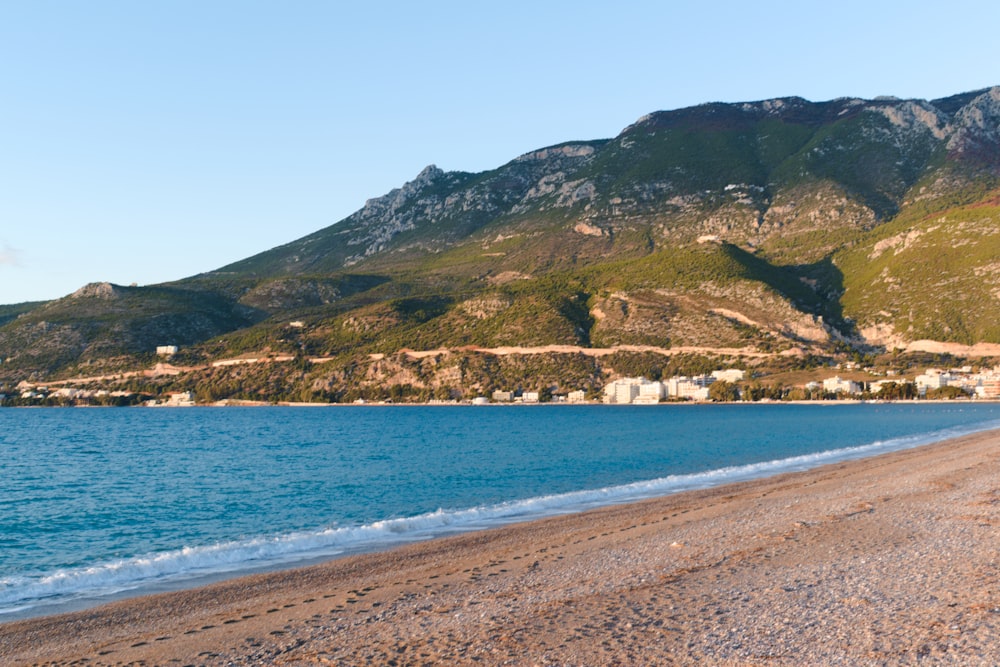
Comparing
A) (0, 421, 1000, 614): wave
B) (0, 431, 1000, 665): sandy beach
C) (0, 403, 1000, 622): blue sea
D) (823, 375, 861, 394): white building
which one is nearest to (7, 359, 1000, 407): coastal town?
(823, 375, 861, 394): white building

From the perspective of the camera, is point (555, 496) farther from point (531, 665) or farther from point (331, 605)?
point (531, 665)

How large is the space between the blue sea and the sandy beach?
120 inches

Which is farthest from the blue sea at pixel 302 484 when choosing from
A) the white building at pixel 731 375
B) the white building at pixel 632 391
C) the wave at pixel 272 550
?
the white building at pixel 731 375

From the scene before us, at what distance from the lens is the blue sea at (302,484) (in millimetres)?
22359

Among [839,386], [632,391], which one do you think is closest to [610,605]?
[632,391]

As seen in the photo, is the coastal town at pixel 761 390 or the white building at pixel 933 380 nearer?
the coastal town at pixel 761 390

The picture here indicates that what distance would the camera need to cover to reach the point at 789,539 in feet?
68.4

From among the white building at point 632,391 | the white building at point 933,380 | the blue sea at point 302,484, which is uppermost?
the blue sea at point 302,484

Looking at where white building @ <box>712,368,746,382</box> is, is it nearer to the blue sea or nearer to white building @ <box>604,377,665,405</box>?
white building @ <box>604,377,665,405</box>

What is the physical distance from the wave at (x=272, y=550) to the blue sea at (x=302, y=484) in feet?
0.24

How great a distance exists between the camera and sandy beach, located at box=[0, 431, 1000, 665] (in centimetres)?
1226

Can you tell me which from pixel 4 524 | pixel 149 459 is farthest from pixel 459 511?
pixel 149 459

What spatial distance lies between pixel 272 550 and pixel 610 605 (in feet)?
40.3

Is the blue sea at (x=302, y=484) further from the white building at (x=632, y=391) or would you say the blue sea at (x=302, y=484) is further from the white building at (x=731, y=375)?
the white building at (x=731, y=375)
